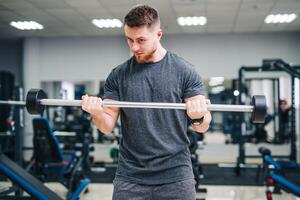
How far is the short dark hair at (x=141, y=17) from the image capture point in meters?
1.50

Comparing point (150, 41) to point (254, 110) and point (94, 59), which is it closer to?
point (254, 110)

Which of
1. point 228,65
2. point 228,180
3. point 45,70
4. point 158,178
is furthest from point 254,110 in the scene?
point 45,70

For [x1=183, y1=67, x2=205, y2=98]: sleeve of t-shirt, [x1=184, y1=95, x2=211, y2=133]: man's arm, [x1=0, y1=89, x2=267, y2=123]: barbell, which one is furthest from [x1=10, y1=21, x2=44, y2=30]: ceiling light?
[x1=184, y1=95, x2=211, y2=133]: man's arm

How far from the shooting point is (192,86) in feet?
5.22

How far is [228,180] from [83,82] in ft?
16.7

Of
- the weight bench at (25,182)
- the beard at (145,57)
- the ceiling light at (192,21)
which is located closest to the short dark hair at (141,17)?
the beard at (145,57)

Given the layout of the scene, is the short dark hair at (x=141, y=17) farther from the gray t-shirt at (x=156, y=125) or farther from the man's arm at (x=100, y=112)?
the man's arm at (x=100, y=112)

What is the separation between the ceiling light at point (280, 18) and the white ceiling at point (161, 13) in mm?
130

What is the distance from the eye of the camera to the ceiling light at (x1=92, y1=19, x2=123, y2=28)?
780cm

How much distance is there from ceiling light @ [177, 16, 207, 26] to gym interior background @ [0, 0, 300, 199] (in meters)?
0.10

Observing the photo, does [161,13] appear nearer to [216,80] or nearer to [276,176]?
[276,176]

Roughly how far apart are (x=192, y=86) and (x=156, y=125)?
22 cm

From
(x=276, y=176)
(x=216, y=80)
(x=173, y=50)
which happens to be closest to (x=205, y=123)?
(x=276, y=176)

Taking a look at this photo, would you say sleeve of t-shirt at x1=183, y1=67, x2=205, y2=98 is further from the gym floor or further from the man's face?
the gym floor
